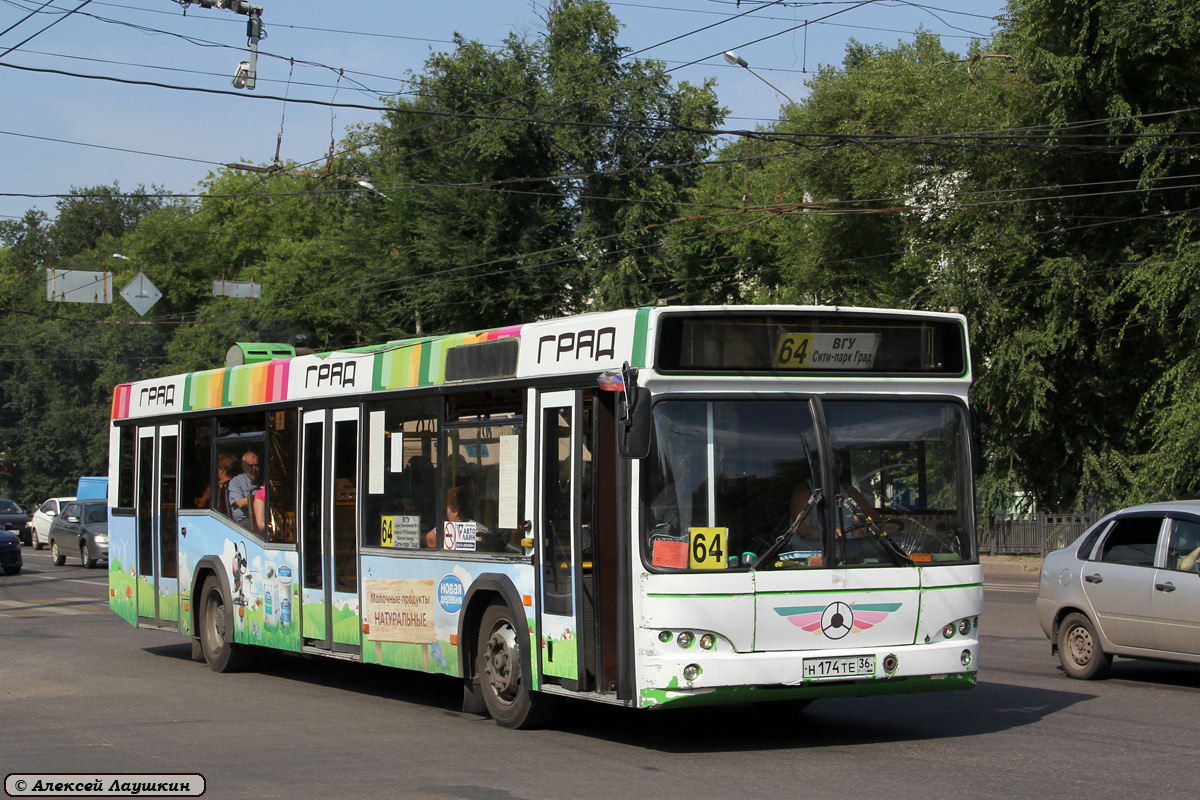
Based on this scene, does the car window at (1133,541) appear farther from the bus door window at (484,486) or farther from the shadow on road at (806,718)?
the bus door window at (484,486)

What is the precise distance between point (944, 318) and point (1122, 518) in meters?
3.69

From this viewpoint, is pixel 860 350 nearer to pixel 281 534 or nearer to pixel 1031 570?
pixel 281 534

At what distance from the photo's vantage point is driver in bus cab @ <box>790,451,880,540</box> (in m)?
8.42

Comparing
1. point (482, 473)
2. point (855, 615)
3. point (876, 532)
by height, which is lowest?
point (855, 615)

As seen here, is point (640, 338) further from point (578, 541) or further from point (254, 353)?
point (254, 353)

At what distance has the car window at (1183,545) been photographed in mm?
11016

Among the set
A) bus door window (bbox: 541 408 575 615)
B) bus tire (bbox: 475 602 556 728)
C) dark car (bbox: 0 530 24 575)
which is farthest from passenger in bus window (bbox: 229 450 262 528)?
dark car (bbox: 0 530 24 575)

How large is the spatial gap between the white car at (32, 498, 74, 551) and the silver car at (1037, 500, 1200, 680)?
4051 centimetres

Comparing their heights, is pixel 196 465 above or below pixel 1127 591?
above

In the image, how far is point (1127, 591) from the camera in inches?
451

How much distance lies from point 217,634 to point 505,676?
221 inches

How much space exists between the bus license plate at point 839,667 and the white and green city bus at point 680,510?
1cm

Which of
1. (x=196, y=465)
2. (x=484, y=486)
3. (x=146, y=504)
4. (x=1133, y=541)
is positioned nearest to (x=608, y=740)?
(x=484, y=486)

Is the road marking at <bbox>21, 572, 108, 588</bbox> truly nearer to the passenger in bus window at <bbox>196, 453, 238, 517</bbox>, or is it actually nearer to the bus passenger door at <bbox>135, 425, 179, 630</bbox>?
the bus passenger door at <bbox>135, 425, 179, 630</bbox>
